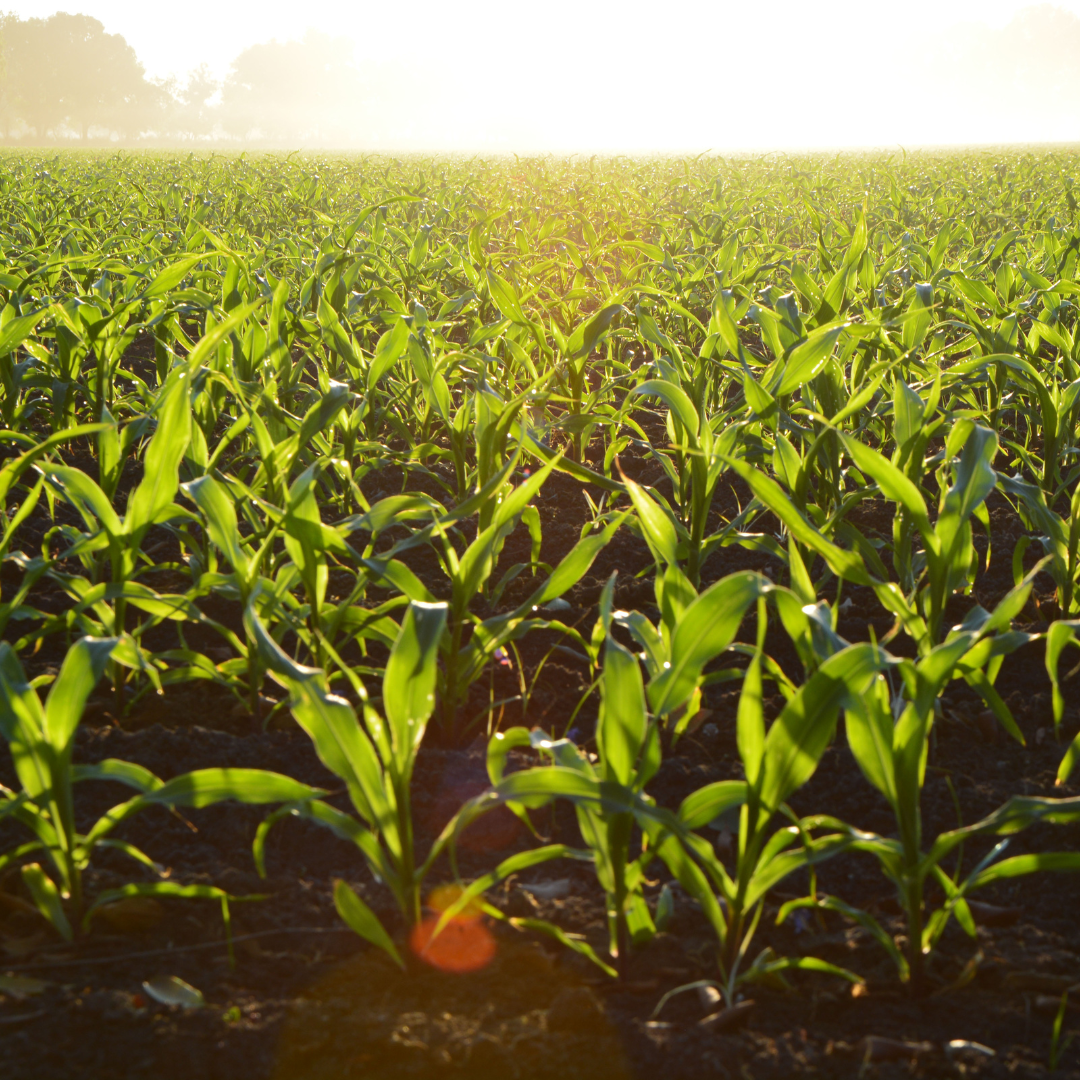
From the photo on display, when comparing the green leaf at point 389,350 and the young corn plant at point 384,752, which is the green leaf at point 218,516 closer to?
the young corn plant at point 384,752

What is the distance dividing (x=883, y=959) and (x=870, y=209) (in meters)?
8.90

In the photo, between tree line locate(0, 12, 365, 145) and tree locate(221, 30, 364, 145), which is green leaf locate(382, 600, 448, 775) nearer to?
tree line locate(0, 12, 365, 145)

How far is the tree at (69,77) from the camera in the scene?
65750 mm

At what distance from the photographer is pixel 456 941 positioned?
1141 millimetres

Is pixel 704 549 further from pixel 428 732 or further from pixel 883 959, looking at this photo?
pixel 883 959

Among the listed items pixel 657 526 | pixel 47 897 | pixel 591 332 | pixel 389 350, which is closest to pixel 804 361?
pixel 591 332

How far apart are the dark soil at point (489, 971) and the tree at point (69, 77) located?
249ft

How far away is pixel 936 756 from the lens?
5.12ft

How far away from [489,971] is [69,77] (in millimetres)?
84603

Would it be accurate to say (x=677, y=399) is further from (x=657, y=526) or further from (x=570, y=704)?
(x=570, y=704)

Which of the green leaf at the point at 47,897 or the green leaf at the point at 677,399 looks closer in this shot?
the green leaf at the point at 47,897

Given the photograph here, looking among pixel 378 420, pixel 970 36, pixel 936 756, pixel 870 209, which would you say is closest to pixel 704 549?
pixel 936 756

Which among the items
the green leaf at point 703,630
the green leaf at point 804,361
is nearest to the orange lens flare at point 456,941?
the green leaf at point 703,630

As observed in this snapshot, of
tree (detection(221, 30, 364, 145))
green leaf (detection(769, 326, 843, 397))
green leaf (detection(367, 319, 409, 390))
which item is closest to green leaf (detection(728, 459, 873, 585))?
green leaf (detection(769, 326, 843, 397))
